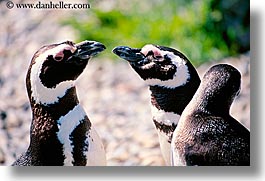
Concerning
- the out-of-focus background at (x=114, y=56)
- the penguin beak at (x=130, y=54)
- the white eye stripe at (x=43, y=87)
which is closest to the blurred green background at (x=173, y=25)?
the out-of-focus background at (x=114, y=56)

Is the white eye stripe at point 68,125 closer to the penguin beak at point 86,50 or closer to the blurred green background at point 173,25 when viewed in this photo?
the penguin beak at point 86,50

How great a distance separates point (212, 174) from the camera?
83.7 inches

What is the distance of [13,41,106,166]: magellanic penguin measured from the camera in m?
1.97

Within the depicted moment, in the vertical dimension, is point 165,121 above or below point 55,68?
below

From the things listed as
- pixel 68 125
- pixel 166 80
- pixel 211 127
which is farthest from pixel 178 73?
pixel 68 125

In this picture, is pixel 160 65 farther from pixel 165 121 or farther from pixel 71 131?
pixel 71 131

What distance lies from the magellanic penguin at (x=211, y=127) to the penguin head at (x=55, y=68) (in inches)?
10.7

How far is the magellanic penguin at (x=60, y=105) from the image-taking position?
197 centimetres

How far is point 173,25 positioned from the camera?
2355mm

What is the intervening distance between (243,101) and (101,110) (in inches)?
15.2

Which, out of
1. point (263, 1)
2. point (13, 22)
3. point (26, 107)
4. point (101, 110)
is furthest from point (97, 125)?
point (263, 1)

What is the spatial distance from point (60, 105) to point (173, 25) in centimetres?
52

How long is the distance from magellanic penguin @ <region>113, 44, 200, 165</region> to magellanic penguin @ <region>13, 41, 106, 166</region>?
11 centimetres

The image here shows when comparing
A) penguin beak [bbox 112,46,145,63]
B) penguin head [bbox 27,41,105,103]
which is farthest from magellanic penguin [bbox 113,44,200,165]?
penguin head [bbox 27,41,105,103]
